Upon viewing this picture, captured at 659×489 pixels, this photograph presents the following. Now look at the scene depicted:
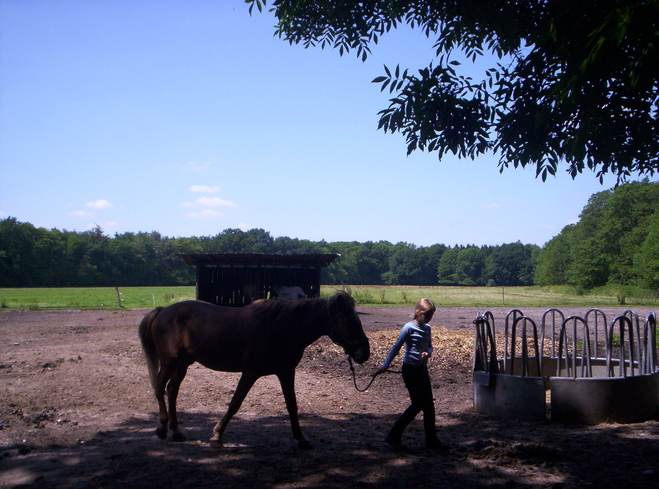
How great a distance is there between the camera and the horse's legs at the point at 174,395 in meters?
5.30

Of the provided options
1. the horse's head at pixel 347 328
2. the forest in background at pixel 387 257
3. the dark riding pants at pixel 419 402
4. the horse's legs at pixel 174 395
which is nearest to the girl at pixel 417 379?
the dark riding pants at pixel 419 402

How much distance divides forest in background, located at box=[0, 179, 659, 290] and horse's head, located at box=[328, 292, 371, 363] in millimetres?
→ 42160

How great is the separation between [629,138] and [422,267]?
8707 centimetres

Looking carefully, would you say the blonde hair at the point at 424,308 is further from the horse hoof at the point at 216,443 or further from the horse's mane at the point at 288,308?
the horse hoof at the point at 216,443

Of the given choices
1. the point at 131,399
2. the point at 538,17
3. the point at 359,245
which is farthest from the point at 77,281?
the point at 538,17

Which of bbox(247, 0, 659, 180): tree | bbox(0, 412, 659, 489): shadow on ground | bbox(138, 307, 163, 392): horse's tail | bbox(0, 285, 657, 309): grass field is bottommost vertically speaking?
bbox(0, 285, 657, 309): grass field

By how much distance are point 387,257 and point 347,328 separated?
87.4 metres

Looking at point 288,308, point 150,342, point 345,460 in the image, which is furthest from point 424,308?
point 150,342

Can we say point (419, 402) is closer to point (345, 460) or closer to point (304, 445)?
point (345, 460)

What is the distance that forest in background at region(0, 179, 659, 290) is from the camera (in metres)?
59.6

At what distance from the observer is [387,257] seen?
9169 cm

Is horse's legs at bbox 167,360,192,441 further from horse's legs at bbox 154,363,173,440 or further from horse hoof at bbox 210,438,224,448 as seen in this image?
horse hoof at bbox 210,438,224,448

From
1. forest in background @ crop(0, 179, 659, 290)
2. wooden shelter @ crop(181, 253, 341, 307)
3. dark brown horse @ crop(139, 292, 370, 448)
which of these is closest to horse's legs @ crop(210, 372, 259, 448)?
dark brown horse @ crop(139, 292, 370, 448)

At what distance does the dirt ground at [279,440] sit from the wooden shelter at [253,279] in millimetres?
10004
